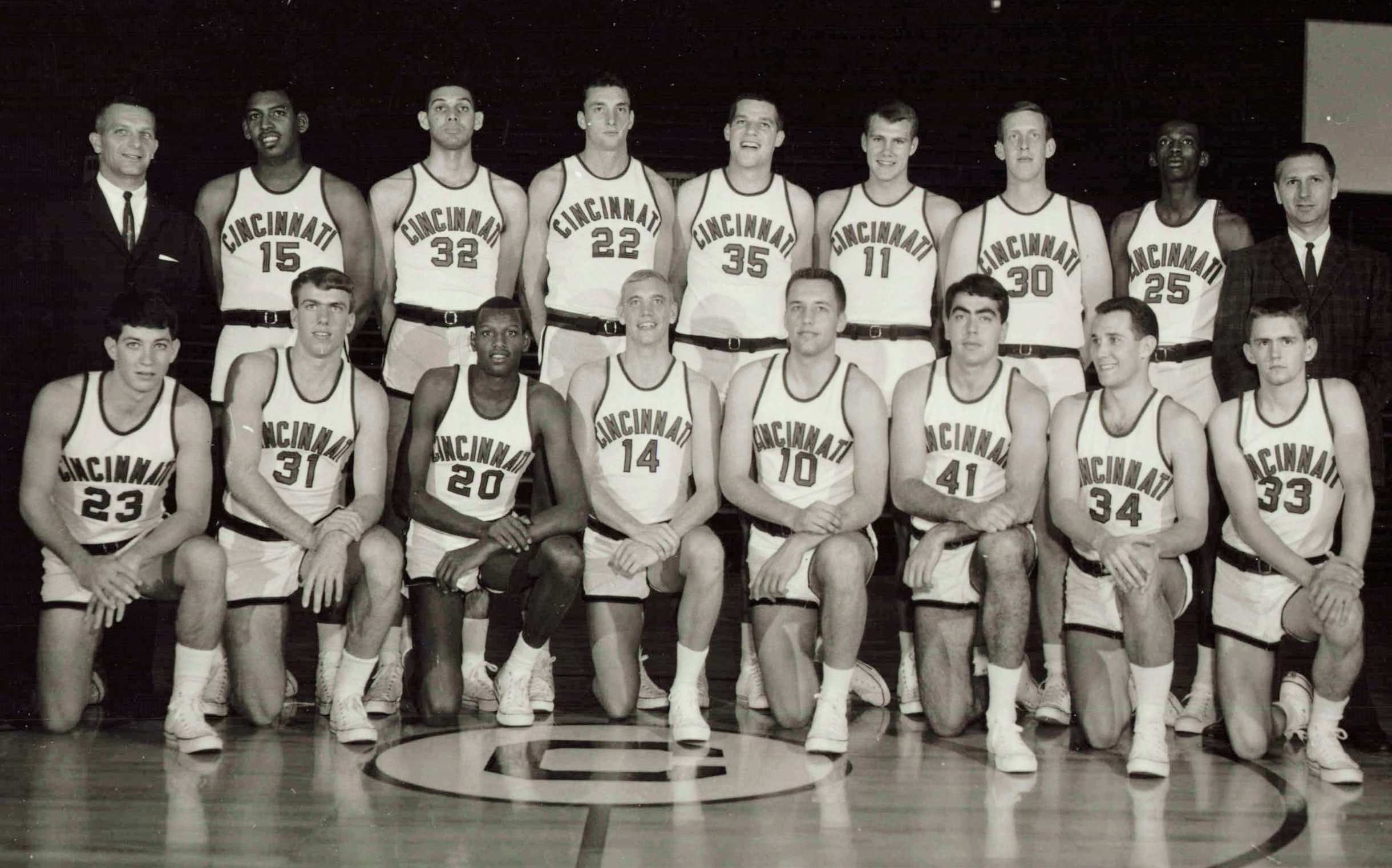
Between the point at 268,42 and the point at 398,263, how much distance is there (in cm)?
350

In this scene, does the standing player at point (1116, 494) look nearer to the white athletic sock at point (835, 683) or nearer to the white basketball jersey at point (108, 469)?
the white athletic sock at point (835, 683)

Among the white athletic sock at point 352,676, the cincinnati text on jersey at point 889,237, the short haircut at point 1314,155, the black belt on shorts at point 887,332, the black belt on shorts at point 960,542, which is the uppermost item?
the short haircut at point 1314,155

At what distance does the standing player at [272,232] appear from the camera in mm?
5250

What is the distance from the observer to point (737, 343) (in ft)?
17.8

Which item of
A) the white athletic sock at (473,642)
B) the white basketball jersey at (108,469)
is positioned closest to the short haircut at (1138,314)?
the white athletic sock at (473,642)

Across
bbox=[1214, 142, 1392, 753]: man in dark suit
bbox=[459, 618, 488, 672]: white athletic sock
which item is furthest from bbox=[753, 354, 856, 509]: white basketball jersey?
bbox=[1214, 142, 1392, 753]: man in dark suit

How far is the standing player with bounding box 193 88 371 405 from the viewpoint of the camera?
5.25 meters

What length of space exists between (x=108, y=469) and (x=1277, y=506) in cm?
356


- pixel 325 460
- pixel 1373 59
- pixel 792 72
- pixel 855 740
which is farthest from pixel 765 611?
pixel 1373 59

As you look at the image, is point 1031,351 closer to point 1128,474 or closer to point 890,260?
point 890,260

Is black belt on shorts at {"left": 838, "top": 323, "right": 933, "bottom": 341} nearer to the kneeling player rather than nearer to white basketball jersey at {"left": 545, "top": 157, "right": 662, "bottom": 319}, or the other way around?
white basketball jersey at {"left": 545, "top": 157, "right": 662, "bottom": 319}

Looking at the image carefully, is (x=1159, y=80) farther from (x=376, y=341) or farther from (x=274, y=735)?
(x=274, y=735)

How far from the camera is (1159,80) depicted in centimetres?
846

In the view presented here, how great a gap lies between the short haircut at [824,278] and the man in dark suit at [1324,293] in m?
1.31
